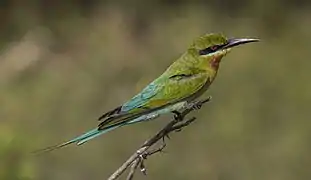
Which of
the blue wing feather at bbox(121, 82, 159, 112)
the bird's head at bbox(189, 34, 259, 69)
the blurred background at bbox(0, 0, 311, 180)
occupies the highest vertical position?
the blurred background at bbox(0, 0, 311, 180)

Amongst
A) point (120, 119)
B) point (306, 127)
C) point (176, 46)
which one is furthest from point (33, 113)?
point (120, 119)

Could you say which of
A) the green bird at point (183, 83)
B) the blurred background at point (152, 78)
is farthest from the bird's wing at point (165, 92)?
the blurred background at point (152, 78)

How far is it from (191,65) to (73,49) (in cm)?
456

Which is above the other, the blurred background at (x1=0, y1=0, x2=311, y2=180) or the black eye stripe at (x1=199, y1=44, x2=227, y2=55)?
the blurred background at (x1=0, y1=0, x2=311, y2=180)

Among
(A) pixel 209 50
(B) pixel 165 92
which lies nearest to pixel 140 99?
(B) pixel 165 92

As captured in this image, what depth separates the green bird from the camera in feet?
7.63

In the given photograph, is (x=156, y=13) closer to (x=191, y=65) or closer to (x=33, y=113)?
(x=33, y=113)

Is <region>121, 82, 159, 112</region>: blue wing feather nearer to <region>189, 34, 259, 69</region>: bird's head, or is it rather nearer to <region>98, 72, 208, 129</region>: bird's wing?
<region>98, 72, 208, 129</region>: bird's wing

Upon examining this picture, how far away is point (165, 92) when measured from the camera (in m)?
2.43

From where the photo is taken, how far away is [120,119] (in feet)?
7.29

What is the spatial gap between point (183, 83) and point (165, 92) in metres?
0.06

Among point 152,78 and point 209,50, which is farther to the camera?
point 152,78

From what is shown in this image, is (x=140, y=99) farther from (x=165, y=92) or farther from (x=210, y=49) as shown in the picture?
(x=210, y=49)

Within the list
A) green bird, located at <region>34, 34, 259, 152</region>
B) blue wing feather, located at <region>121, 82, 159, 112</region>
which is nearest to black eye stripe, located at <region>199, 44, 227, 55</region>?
green bird, located at <region>34, 34, 259, 152</region>
